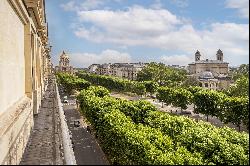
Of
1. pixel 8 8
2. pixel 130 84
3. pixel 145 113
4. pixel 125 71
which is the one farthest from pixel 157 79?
pixel 8 8

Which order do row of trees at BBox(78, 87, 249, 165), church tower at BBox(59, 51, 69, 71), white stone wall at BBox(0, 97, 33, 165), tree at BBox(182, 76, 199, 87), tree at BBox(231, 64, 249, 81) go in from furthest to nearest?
church tower at BBox(59, 51, 69, 71), tree at BBox(182, 76, 199, 87), tree at BBox(231, 64, 249, 81), row of trees at BBox(78, 87, 249, 165), white stone wall at BBox(0, 97, 33, 165)

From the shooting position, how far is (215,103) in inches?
2115

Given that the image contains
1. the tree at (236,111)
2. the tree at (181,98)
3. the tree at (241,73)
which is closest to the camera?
the tree at (236,111)

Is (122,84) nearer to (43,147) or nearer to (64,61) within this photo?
(43,147)

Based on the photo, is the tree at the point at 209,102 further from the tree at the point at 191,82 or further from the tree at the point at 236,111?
the tree at the point at 191,82

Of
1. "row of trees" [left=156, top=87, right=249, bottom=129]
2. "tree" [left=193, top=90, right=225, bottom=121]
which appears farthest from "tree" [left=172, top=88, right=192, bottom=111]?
"tree" [left=193, top=90, right=225, bottom=121]

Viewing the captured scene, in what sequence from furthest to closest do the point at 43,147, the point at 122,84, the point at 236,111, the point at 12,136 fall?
the point at 122,84 < the point at 236,111 < the point at 43,147 < the point at 12,136

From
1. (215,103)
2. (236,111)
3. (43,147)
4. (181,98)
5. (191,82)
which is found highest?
(43,147)

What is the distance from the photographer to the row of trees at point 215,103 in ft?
154

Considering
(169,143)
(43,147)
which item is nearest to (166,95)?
(169,143)

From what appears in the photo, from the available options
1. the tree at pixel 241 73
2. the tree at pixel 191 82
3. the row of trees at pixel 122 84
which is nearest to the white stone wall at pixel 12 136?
the row of trees at pixel 122 84

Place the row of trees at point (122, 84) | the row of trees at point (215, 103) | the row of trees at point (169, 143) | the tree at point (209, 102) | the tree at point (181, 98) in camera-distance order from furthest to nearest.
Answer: the row of trees at point (122, 84)
the tree at point (181, 98)
the tree at point (209, 102)
the row of trees at point (215, 103)
the row of trees at point (169, 143)

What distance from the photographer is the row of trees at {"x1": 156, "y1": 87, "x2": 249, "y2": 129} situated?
46875 millimetres

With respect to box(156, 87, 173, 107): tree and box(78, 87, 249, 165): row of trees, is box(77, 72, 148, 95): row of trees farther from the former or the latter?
box(78, 87, 249, 165): row of trees
